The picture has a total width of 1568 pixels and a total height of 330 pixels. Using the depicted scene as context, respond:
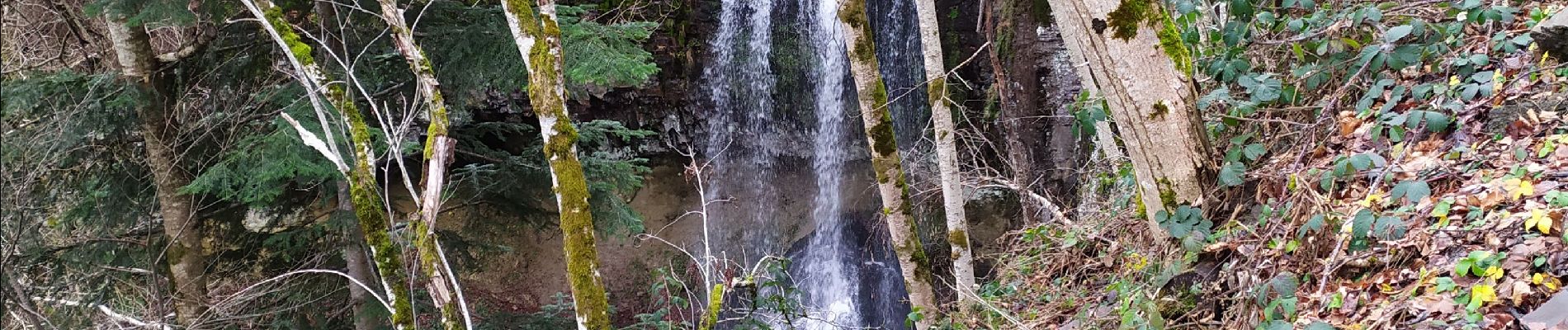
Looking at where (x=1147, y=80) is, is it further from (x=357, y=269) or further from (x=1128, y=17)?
(x=357, y=269)

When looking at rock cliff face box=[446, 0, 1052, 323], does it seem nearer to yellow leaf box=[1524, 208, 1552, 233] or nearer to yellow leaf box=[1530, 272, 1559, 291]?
yellow leaf box=[1524, 208, 1552, 233]

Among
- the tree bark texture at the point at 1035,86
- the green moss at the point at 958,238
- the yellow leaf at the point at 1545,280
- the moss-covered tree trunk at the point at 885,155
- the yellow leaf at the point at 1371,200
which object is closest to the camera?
the yellow leaf at the point at 1545,280

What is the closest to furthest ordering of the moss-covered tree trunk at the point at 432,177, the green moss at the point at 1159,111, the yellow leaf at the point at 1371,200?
the yellow leaf at the point at 1371,200
the green moss at the point at 1159,111
the moss-covered tree trunk at the point at 432,177

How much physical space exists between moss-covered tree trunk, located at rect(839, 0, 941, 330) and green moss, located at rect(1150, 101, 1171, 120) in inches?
76.7

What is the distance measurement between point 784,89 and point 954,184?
21.3 ft

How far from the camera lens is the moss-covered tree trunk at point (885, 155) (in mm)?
4742

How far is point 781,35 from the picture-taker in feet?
35.0

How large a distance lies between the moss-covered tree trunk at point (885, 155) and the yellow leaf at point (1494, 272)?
115 inches

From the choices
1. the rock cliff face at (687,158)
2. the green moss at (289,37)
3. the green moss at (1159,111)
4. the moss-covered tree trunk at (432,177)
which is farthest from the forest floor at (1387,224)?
the rock cliff face at (687,158)

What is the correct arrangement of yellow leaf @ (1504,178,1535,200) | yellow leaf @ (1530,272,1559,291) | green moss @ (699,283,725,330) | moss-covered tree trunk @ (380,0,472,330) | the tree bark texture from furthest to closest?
the tree bark texture, green moss @ (699,283,725,330), moss-covered tree trunk @ (380,0,472,330), yellow leaf @ (1504,178,1535,200), yellow leaf @ (1530,272,1559,291)

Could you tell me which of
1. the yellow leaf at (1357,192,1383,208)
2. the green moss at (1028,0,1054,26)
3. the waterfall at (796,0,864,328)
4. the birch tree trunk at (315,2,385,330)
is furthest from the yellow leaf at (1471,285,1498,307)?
the waterfall at (796,0,864,328)

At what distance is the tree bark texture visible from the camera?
8781mm

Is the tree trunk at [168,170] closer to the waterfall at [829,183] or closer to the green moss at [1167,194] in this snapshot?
the green moss at [1167,194]

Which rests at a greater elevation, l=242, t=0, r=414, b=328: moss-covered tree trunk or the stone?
l=242, t=0, r=414, b=328: moss-covered tree trunk
